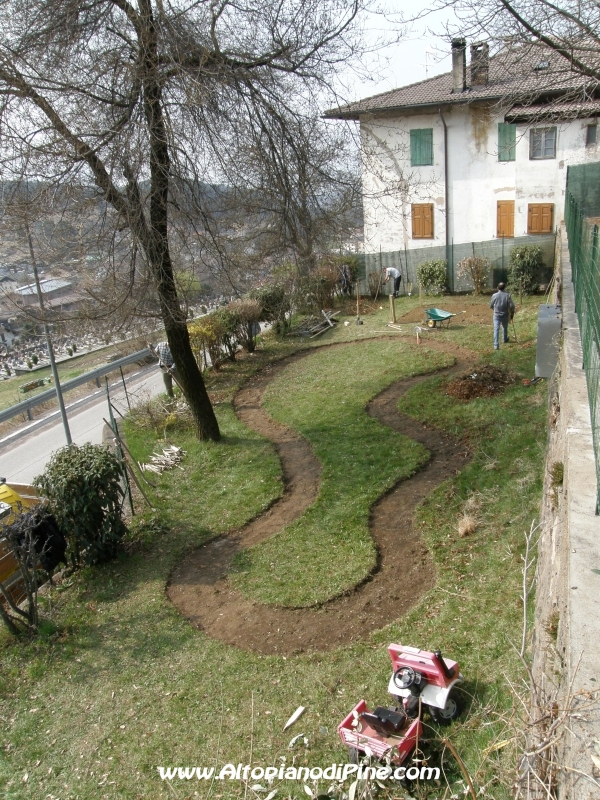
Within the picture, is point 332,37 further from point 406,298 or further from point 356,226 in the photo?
point 406,298

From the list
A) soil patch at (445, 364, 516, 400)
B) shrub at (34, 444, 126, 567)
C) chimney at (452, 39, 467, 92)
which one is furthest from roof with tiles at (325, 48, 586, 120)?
chimney at (452, 39, 467, 92)

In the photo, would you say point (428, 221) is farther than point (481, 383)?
Yes

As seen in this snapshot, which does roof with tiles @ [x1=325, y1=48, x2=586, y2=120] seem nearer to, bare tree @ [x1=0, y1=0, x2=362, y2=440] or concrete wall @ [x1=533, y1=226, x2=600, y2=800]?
bare tree @ [x1=0, y1=0, x2=362, y2=440]

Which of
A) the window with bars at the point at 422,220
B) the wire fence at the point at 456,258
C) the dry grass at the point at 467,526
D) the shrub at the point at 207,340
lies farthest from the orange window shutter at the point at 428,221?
the dry grass at the point at 467,526

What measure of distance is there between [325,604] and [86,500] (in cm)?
347

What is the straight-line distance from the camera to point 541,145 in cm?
2228

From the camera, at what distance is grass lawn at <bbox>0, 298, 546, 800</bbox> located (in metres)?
5.11

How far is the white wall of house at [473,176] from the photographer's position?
73.3ft

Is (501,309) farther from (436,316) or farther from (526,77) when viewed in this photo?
(526,77)

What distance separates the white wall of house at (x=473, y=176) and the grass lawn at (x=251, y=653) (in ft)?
46.8

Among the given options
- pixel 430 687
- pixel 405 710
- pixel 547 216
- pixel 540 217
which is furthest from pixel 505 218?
pixel 405 710

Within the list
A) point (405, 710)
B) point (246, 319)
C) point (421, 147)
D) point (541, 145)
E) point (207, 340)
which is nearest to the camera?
point (405, 710)

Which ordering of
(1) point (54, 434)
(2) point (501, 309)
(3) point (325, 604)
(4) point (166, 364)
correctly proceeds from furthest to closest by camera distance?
(1) point (54, 434), (4) point (166, 364), (2) point (501, 309), (3) point (325, 604)

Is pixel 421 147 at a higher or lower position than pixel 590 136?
higher
